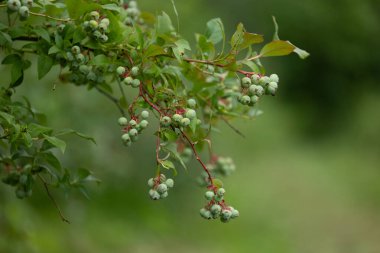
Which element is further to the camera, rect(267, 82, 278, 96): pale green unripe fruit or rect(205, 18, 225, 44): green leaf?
rect(205, 18, 225, 44): green leaf

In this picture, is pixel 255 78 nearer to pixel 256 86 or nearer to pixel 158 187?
pixel 256 86

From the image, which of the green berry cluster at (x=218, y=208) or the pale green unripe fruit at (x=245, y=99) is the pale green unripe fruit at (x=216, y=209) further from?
the pale green unripe fruit at (x=245, y=99)

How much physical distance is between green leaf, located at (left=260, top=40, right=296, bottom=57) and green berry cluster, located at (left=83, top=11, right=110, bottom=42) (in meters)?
0.31

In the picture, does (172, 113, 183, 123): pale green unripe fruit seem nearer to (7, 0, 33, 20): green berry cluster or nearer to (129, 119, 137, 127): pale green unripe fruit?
(129, 119, 137, 127): pale green unripe fruit

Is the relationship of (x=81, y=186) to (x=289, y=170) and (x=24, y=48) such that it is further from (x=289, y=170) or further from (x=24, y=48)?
(x=289, y=170)

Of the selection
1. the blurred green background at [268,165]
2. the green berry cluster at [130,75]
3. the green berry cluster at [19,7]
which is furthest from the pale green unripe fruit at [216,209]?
the blurred green background at [268,165]

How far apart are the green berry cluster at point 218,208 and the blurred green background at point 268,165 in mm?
1081

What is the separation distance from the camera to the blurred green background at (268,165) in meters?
3.13

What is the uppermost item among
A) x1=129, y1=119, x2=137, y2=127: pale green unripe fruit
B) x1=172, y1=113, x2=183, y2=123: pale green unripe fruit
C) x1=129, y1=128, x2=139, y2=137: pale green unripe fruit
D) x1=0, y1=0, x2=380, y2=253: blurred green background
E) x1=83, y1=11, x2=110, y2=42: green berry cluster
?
x1=83, y1=11, x2=110, y2=42: green berry cluster

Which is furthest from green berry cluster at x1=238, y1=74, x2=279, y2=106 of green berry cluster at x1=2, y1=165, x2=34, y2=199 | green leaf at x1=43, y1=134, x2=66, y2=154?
green berry cluster at x1=2, y1=165, x2=34, y2=199

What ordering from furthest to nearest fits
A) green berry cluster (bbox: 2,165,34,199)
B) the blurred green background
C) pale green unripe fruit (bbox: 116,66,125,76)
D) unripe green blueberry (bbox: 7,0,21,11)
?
the blurred green background → green berry cluster (bbox: 2,165,34,199) → pale green unripe fruit (bbox: 116,66,125,76) → unripe green blueberry (bbox: 7,0,21,11)

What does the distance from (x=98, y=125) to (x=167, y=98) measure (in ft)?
6.45

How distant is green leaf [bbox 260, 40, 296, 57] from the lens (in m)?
1.23

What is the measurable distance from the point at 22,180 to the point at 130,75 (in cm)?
35
